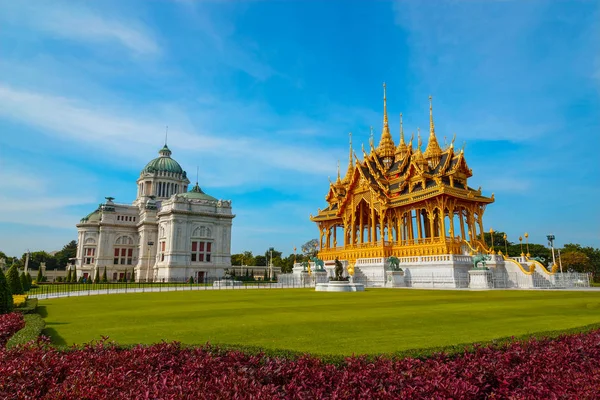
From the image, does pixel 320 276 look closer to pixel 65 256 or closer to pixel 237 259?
pixel 237 259

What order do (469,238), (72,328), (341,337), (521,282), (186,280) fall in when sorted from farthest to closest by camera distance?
(186,280) < (469,238) < (521,282) < (72,328) < (341,337)

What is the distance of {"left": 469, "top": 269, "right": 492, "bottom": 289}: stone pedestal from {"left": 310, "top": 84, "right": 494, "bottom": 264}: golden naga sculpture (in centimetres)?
495

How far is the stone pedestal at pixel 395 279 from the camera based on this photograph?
116 ft

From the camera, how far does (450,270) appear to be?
3253 centimetres

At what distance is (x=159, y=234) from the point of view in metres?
68.6

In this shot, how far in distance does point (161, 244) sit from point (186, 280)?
9.06 m

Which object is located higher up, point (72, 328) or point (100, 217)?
point (100, 217)

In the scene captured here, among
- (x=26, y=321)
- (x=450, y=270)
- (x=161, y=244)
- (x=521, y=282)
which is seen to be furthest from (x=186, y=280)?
(x=26, y=321)

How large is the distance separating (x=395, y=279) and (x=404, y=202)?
363 inches

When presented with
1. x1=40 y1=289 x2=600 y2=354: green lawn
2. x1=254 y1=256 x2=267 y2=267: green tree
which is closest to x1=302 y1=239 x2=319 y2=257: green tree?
x1=254 y1=256 x2=267 y2=267: green tree

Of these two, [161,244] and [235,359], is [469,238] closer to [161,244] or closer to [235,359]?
[235,359]

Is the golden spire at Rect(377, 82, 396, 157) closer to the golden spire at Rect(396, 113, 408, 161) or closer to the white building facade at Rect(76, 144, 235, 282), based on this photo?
the golden spire at Rect(396, 113, 408, 161)

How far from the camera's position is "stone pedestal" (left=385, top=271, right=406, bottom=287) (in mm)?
35500

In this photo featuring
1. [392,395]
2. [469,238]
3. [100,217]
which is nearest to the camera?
[392,395]
